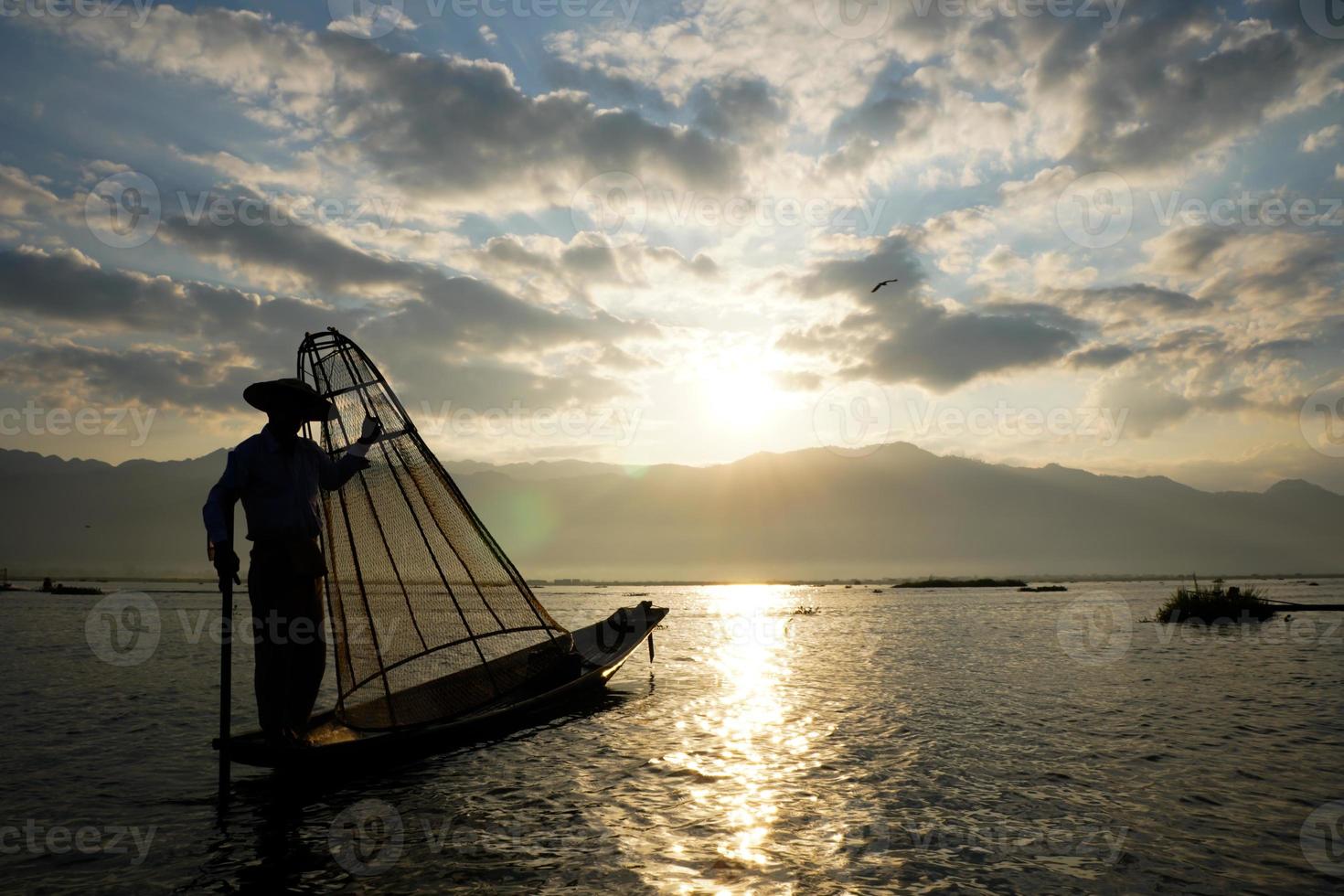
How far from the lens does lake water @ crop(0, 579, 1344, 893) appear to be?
651 centimetres

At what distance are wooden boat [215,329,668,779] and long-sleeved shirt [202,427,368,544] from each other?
0.93 meters

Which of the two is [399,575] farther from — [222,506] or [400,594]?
[222,506]

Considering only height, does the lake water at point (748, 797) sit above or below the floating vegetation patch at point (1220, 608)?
above

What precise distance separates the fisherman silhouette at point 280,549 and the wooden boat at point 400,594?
788 millimetres

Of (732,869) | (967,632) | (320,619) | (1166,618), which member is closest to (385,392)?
(320,619)

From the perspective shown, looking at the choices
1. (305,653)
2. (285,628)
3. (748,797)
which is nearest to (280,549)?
(285,628)

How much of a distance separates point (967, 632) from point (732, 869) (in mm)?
33343

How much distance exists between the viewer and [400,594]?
1161cm

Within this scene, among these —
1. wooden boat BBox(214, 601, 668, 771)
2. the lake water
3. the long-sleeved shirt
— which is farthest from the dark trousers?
the lake water

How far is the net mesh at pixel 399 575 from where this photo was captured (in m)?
11.0

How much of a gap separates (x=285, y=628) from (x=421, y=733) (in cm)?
294

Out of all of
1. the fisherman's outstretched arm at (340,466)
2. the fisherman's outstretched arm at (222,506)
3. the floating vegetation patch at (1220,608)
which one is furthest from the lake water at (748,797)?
the floating vegetation patch at (1220,608)

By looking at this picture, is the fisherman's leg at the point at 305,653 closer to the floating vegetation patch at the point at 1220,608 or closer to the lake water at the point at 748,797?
the lake water at the point at 748,797

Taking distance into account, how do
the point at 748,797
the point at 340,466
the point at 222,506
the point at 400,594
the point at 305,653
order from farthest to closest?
the point at 400,594 < the point at 340,466 < the point at 748,797 < the point at 305,653 < the point at 222,506
